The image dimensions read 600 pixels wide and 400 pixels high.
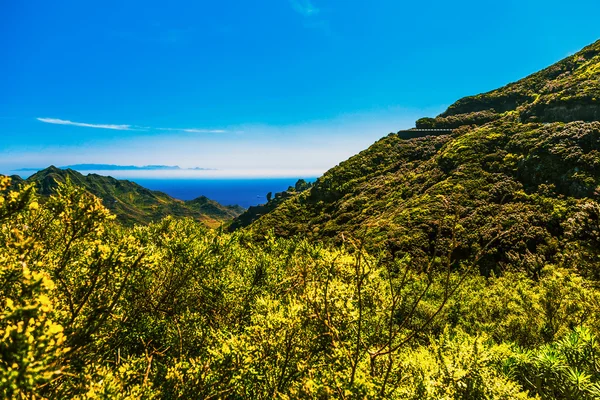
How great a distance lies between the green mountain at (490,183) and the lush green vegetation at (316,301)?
2.23 ft

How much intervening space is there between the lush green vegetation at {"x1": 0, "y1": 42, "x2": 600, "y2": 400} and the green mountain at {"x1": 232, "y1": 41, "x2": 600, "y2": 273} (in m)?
0.68

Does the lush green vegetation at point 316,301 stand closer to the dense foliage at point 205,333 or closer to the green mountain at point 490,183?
the dense foliage at point 205,333

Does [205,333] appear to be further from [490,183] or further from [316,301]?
[490,183]

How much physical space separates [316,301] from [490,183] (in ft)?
301

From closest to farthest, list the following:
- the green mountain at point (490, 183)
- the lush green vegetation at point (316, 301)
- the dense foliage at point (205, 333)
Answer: the dense foliage at point (205, 333) → the lush green vegetation at point (316, 301) → the green mountain at point (490, 183)

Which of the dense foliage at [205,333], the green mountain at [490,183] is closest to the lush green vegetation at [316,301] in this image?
the dense foliage at [205,333]

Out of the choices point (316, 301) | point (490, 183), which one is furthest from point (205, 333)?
point (490, 183)

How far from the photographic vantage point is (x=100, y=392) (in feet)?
21.5

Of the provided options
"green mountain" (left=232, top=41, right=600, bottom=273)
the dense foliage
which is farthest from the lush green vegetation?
"green mountain" (left=232, top=41, right=600, bottom=273)

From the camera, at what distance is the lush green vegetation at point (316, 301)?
207 inches

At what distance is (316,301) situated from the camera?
8906mm

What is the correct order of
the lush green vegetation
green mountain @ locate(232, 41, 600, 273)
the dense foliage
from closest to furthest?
the dense foliage → the lush green vegetation → green mountain @ locate(232, 41, 600, 273)

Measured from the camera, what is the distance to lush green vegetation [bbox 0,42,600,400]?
5258mm

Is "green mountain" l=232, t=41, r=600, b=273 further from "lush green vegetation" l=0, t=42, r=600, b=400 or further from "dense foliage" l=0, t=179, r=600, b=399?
"dense foliage" l=0, t=179, r=600, b=399
